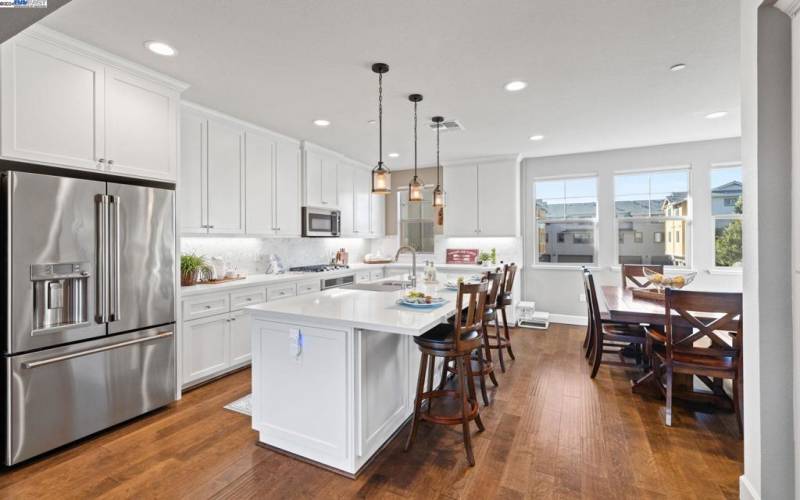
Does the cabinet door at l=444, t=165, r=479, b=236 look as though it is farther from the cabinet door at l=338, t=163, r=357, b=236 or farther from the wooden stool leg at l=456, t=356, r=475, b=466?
the wooden stool leg at l=456, t=356, r=475, b=466

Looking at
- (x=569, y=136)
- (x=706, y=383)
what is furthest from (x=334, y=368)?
(x=569, y=136)

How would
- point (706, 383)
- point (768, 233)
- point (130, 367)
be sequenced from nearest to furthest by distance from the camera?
point (768, 233) → point (130, 367) → point (706, 383)

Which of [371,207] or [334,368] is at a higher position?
[371,207]

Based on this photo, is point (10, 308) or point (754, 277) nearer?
point (754, 277)

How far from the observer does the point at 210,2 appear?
2061mm

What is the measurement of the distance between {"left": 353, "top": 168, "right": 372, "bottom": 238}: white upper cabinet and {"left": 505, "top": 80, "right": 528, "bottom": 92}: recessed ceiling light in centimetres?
338

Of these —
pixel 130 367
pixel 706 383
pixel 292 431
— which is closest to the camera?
pixel 292 431

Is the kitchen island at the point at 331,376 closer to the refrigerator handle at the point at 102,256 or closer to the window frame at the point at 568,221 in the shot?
the refrigerator handle at the point at 102,256

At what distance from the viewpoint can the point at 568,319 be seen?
5848 mm

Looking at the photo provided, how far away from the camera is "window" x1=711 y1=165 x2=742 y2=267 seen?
5023mm

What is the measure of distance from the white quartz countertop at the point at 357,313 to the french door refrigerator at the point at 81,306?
110cm

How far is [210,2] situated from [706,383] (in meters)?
4.63

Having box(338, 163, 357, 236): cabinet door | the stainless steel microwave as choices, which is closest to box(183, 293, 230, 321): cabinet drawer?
the stainless steel microwave

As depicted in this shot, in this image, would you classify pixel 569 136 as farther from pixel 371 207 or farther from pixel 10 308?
pixel 10 308
